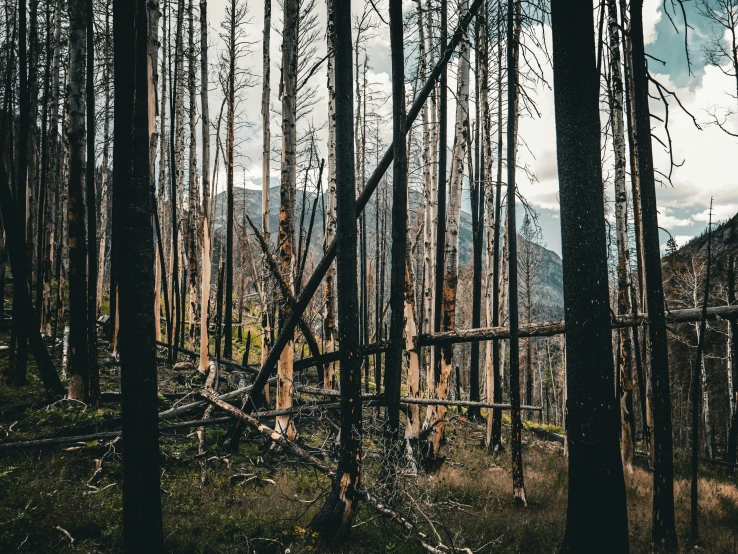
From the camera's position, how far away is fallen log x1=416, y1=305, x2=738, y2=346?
4.86 m

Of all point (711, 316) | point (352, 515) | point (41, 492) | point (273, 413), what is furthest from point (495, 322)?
point (41, 492)

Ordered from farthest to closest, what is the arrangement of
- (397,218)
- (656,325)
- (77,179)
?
(77,179) < (656,325) < (397,218)

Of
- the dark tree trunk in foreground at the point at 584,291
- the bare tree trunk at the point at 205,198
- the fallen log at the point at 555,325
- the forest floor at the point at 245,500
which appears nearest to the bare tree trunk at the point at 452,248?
the fallen log at the point at 555,325

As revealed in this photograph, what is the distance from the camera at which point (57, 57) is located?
33.1ft

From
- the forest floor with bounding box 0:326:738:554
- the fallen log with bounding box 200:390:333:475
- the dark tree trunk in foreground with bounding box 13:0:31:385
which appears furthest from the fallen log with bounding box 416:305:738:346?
the dark tree trunk in foreground with bounding box 13:0:31:385

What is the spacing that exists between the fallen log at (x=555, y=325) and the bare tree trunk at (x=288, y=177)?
7.81 ft

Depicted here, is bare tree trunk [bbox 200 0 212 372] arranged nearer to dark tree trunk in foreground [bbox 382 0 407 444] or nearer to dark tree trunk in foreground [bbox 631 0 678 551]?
dark tree trunk in foreground [bbox 382 0 407 444]

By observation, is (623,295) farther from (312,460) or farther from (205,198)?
(205,198)

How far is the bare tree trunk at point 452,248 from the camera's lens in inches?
265

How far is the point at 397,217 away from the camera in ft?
12.9

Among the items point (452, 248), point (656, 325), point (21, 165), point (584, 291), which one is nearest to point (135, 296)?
point (584, 291)

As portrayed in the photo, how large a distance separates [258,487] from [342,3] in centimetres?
595

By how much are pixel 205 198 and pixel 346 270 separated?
247 inches

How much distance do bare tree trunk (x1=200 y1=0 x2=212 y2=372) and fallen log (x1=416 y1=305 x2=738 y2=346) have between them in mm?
5524
